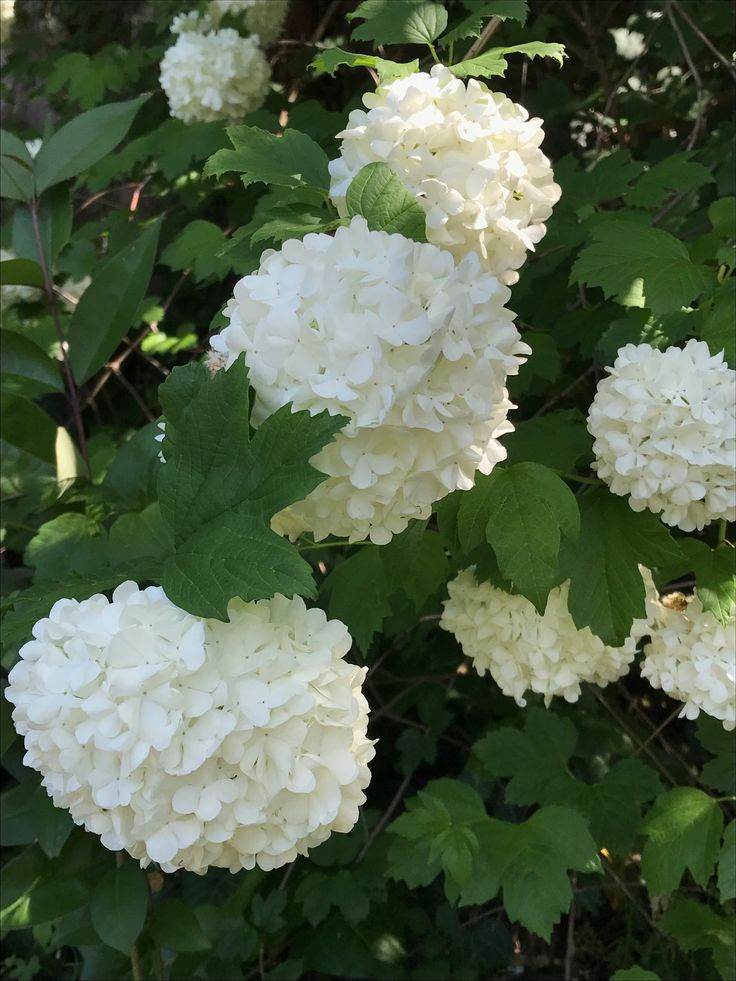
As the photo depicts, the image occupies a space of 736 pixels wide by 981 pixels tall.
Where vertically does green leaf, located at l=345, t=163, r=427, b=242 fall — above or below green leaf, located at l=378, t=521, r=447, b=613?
above

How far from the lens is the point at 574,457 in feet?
5.04

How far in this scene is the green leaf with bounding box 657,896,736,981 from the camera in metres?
1.77

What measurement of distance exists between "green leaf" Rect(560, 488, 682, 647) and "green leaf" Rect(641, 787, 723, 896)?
532mm

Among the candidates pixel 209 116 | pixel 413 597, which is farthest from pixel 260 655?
pixel 209 116

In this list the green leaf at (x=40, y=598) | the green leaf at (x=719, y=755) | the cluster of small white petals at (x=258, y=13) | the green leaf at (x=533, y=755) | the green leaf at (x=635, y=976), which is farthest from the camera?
the cluster of small white petals at (x=258, y=13)

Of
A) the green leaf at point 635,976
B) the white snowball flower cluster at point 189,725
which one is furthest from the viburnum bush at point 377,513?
the green leaf at point 635,976

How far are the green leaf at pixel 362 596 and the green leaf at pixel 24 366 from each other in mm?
869

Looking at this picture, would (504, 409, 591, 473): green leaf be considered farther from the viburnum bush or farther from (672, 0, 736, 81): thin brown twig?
(672, 0, 736, 81): thin brown twig

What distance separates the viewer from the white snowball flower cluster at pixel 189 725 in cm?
87

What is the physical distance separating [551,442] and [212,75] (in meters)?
1.67

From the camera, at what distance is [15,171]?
1.84m

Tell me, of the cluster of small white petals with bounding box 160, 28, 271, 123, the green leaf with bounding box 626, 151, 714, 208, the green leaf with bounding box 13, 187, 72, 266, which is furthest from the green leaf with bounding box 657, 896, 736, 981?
the cluster of small white petals with bounding box 160, 28, 271, 123

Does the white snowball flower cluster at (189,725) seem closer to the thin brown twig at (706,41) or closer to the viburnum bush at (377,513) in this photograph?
the viburnum bush at (377,513)

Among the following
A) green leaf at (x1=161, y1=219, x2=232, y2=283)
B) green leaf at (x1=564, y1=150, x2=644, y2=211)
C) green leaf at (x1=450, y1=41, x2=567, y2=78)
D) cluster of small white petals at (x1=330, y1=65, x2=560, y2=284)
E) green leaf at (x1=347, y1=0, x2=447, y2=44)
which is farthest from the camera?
green leaf at (x1=161, y1=219, x2=232, y2=283)
